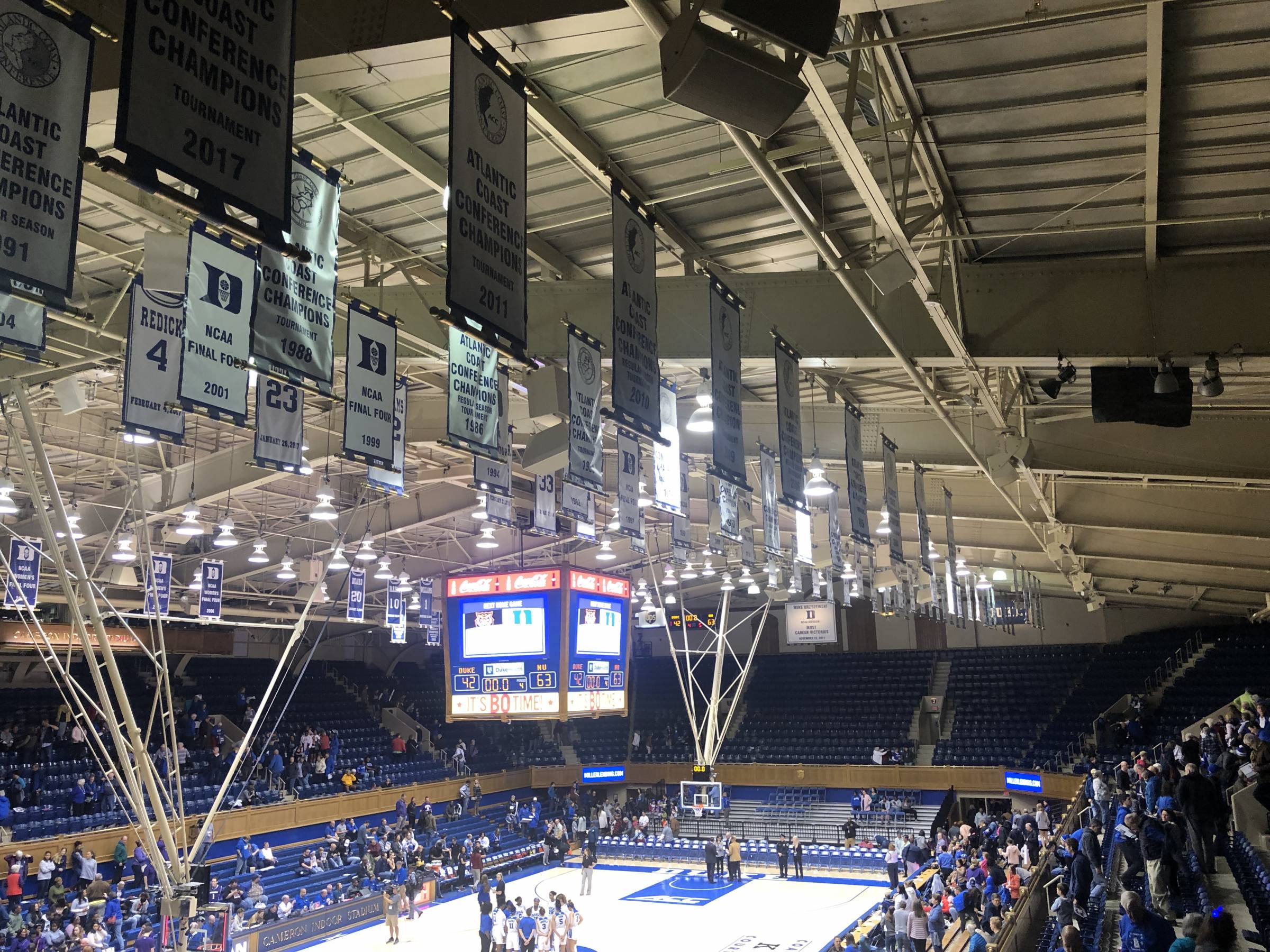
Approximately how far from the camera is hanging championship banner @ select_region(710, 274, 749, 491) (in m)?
9.27

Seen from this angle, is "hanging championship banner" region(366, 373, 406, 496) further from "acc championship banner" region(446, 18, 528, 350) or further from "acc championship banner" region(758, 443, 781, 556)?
"acc championship banner" region(446, 18, 528, 350)

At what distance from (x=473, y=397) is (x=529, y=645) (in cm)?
1183

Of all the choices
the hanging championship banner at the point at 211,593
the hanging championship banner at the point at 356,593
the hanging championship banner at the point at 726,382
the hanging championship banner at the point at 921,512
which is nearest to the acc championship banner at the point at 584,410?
the hanging championship banner at the point at 726,382

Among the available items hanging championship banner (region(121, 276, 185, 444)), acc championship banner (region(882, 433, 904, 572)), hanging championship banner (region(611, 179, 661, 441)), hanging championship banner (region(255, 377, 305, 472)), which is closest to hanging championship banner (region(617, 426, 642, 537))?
acc championship banner (region(882, 433, 904, 572))

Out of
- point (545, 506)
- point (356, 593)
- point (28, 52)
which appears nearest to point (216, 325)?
point (28, 52)

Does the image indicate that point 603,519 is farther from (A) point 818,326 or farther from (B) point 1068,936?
(B) point 1068,936

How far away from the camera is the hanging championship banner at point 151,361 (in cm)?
957

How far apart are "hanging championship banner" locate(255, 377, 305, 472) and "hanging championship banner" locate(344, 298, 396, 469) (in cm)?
137

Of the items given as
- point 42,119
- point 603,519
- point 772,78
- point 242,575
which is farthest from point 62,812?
point 772,78

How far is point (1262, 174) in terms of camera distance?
29.5 feet

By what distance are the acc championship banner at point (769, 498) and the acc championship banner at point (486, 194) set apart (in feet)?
31.5

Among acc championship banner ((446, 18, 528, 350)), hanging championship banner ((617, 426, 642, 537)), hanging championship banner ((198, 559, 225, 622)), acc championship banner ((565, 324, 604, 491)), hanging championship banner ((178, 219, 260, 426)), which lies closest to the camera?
acc championship banner ((446, 18, 528, 350))

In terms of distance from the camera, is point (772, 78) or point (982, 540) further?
point (982, 540)

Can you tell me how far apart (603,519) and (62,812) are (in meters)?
16.2
